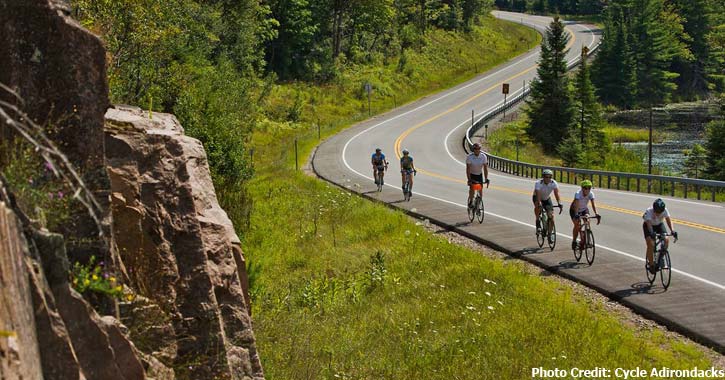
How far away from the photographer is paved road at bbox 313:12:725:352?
12.3m

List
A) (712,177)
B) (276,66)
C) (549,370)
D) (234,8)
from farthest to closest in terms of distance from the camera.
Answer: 1. (276,66)
2. (234,8)
3. (712,177)
4. (549,370)

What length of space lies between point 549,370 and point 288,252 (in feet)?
33.7

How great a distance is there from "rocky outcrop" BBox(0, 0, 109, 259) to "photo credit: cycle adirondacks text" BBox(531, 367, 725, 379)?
6141mm

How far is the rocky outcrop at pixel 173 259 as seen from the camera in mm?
6469

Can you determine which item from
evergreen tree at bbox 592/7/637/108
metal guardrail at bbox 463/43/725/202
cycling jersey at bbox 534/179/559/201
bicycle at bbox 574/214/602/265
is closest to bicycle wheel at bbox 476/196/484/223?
cycling jersey at bbox 534/179/559/201

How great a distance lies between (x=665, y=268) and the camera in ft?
42.6

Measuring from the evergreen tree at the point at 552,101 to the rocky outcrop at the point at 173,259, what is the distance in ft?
164

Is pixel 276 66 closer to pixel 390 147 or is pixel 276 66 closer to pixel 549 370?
pixel 390 147

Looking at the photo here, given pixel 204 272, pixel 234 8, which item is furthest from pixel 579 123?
pixel 204 272

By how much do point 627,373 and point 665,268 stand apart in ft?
14.1

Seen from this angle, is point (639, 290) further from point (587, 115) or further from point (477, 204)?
point (587, 115)

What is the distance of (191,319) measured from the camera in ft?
22.0

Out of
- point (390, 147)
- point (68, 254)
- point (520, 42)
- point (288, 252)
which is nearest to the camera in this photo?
point (68, 254)

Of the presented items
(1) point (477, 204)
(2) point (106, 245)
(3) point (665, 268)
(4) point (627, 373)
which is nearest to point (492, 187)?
(1) point (477, 204)
